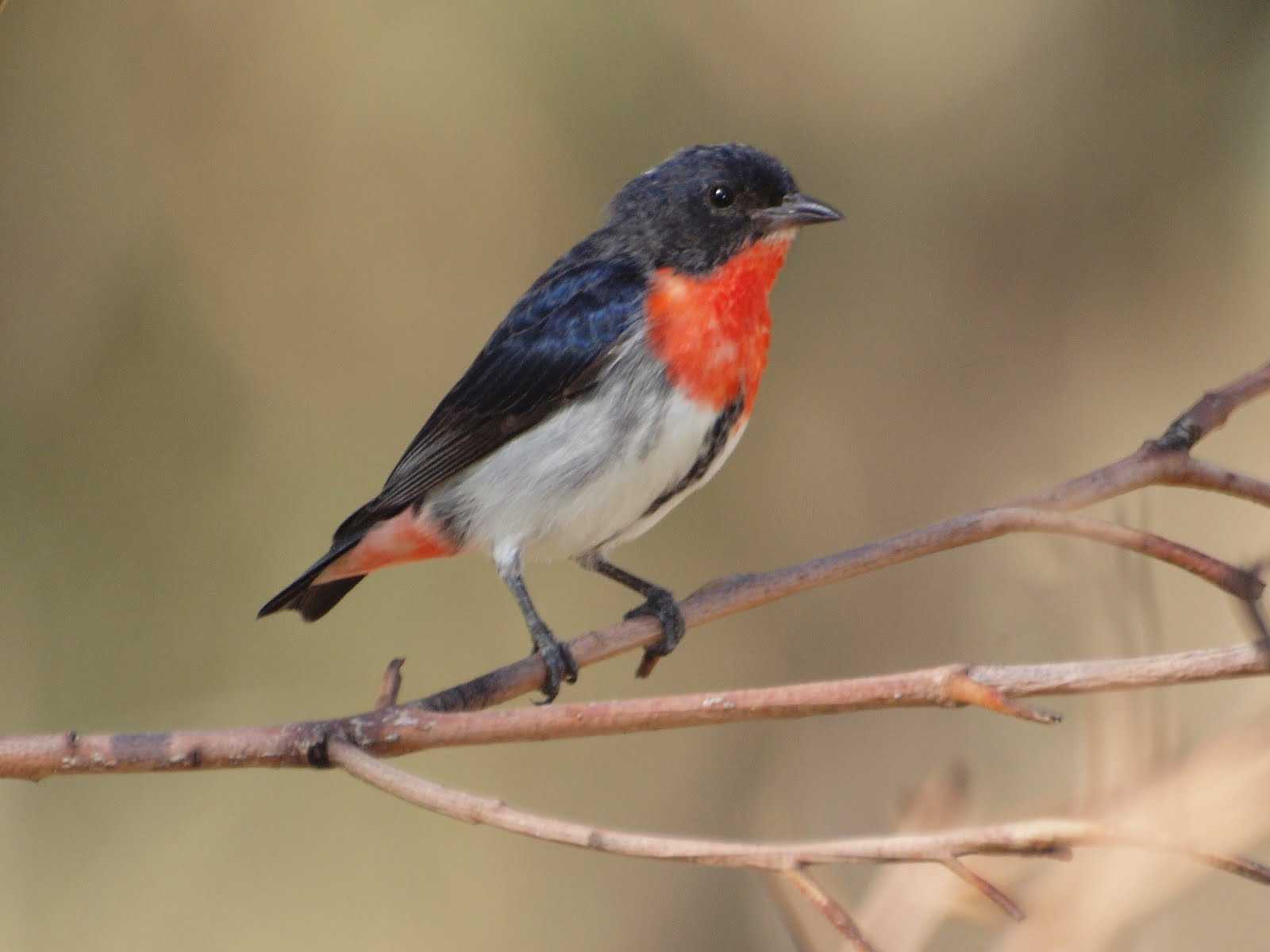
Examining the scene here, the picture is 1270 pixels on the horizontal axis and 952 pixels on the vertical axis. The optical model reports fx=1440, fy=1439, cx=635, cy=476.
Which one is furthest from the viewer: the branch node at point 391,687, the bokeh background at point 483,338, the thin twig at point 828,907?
the bokeh background at point 483,338

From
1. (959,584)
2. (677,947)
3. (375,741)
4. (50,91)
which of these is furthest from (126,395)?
(375,741)

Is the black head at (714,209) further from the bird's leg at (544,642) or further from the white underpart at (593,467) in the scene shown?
the bird's leg at (544,642)

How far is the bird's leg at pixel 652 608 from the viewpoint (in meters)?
2.23

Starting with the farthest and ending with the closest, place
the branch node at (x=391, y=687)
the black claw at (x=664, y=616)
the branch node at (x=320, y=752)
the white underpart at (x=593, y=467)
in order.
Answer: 1. the white underpart at (x=593, y=467)
2. the black claw at (x=664, y=616)
3. the branch node at (x=391, y=687)
4. the branch node at (x=320, y=752)

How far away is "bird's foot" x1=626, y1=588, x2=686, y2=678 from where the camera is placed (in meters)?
2.19

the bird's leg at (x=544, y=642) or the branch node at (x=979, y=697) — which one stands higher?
the branch node at (x=979, y=697)

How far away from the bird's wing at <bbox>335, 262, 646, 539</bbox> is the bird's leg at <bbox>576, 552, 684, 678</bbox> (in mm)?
405

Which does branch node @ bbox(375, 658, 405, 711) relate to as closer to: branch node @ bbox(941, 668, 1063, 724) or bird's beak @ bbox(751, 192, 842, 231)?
branch node @ bbox(941, 668, 1063, 724)

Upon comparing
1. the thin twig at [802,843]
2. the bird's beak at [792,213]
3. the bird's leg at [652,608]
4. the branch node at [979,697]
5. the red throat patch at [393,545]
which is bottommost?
the bird's leg at [652,608]

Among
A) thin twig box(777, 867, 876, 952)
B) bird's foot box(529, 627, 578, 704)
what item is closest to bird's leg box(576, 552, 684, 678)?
bird's foot box(529, 627, 578, 704)

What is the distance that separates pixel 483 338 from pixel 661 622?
2504 mm

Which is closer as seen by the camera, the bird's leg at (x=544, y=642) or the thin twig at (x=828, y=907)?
the thin twig at (x=828, y=907)

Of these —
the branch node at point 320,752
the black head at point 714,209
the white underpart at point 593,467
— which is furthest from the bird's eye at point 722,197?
the branch node at point 320,752

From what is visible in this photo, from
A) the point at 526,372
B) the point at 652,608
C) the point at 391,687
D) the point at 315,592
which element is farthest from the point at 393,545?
the point at 391,687
